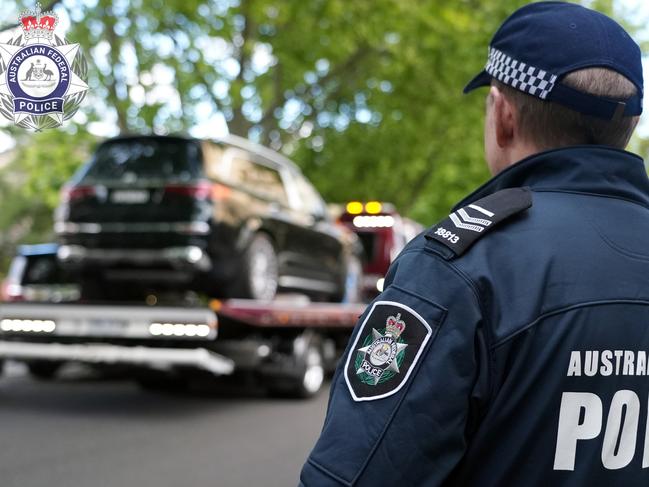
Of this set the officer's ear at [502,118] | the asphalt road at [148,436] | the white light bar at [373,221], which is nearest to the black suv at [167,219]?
the asphalt road at [148,436]

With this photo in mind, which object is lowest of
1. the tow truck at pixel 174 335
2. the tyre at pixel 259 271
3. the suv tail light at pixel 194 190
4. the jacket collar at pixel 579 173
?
the tow truck at pixel 174 335

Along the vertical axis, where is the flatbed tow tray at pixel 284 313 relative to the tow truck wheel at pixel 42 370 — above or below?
above

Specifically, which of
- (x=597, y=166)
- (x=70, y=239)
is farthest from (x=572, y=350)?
(x=70, y=239)

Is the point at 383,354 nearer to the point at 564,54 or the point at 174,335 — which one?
the point at 564,54

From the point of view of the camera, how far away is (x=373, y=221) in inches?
627

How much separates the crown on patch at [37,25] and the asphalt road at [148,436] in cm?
423

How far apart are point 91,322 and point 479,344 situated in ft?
22.7

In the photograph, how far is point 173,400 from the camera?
9.05m

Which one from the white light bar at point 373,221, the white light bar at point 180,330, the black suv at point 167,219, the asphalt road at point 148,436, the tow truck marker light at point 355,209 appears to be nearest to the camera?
the asphalt road at point 148,436

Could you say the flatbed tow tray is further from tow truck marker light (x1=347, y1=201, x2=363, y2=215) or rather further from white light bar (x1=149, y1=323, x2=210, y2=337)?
tow truck marker light (x1=347, y1=201, x2=363, y2=215)

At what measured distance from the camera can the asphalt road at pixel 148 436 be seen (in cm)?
558

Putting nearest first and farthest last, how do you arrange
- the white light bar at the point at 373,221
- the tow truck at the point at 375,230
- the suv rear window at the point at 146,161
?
the suv rear window at the point at 146,161, the tow truck at the point at 375,230, the white light bar at the point at 373,221

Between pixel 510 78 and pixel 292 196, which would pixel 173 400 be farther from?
pixel 510 78

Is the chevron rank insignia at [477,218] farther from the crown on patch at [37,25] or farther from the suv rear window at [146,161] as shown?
the suv rear window at [146,161]
